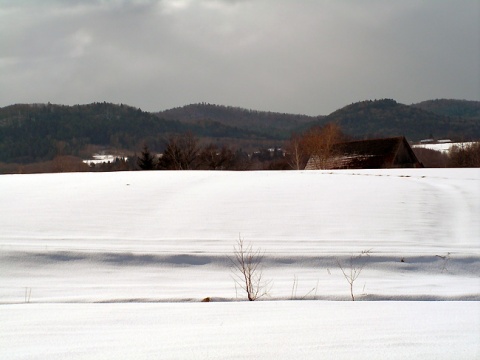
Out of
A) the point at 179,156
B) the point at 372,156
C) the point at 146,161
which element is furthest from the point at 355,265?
the point at 179,156

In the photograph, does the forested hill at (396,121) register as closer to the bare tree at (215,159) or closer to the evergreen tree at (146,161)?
the bare tree at (215,159)

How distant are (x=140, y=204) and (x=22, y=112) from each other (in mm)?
116713

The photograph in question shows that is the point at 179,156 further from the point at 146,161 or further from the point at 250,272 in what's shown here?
the point at 250,272

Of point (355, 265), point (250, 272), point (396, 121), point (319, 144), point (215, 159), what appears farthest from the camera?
point (396, 121)

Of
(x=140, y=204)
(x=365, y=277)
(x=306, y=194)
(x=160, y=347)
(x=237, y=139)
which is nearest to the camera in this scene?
(x=160, y=347)

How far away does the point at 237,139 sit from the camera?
157500mm

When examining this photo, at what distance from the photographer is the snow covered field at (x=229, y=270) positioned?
329 centimetres

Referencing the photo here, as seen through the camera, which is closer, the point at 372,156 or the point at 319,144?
the point at 372,156

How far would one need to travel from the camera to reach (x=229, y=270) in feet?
26.2

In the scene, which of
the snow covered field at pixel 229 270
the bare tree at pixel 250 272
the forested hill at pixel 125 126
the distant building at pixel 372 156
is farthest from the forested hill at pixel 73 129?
the bare tree at pixel 250 272

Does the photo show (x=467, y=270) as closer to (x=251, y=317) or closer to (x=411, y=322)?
(x=411, y=322)

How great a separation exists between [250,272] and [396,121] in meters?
128

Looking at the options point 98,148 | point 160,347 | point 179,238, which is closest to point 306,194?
point 179,238

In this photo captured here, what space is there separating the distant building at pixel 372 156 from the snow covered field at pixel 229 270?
24.2 meters
